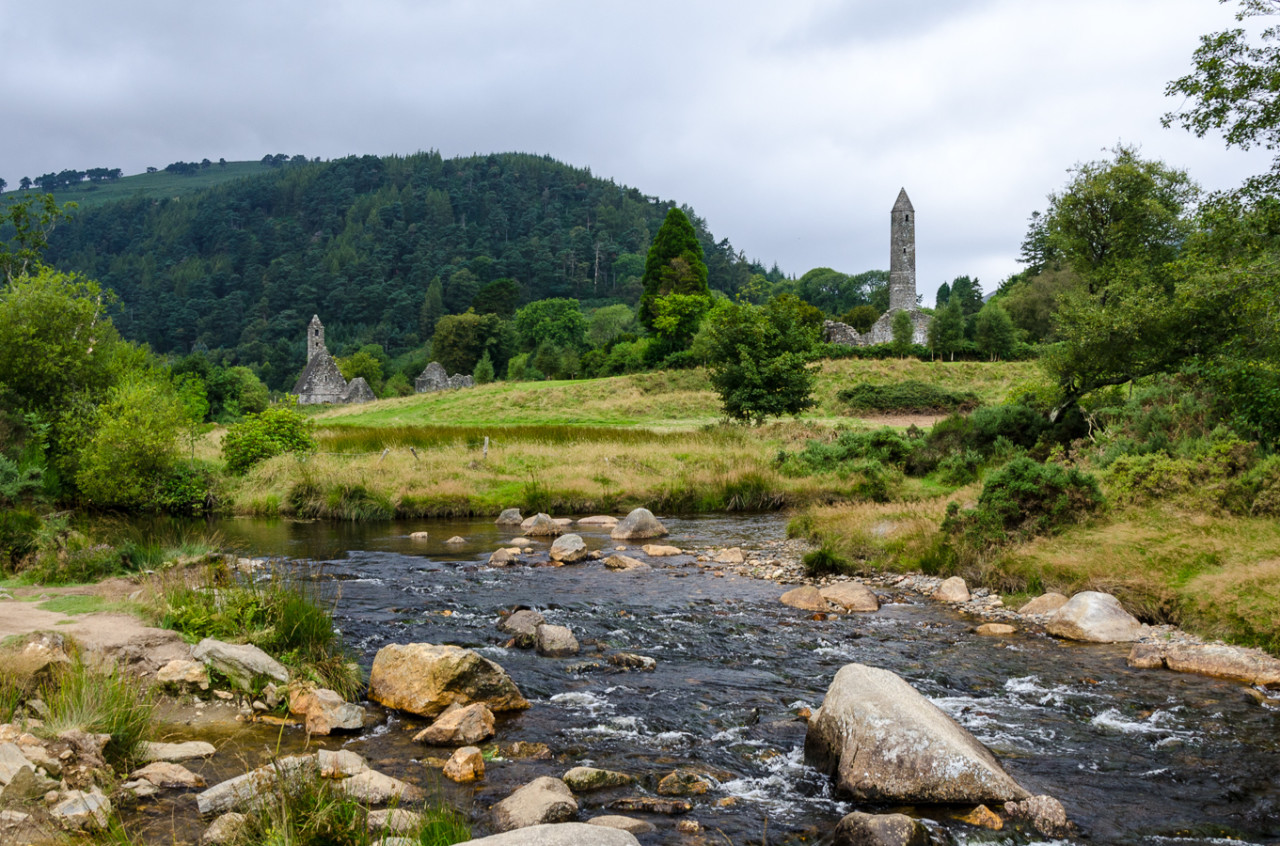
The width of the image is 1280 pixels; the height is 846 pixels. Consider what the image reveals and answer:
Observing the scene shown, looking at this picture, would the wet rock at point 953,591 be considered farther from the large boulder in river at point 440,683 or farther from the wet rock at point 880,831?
the wet rock at point 880,831

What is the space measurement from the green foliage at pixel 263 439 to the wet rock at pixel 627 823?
25622 millimetres

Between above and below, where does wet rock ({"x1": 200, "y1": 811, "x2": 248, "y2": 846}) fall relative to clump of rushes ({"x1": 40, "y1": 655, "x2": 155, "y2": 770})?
below

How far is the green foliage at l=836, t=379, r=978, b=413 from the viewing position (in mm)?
49156

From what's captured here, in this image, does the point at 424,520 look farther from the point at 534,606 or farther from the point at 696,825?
the point at 696,825

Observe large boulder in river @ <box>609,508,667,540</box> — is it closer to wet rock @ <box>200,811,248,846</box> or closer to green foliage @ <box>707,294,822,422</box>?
wet rock @ <box>200,811,248,846</box>

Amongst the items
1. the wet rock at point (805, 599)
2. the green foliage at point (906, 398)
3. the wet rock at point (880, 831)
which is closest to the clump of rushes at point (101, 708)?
the wet rock at point (880, 831)

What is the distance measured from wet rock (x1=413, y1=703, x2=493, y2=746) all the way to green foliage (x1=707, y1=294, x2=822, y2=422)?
98.0ft

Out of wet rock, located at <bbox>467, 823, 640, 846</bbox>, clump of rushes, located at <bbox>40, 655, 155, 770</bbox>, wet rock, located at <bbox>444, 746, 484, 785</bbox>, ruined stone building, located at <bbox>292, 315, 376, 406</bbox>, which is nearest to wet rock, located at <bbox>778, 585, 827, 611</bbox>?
wet rock, located at <bbox>444, 746, 484, 785</bbox>

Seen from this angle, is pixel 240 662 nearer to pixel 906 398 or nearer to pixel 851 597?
pixel 851 597

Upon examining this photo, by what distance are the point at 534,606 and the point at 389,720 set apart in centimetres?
457

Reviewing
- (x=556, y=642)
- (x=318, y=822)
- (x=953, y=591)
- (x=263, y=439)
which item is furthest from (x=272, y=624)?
(x=263, y=439)

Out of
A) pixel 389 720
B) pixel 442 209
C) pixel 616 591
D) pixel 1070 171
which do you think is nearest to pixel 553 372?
pixel 1070 171

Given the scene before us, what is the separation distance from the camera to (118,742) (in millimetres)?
6352

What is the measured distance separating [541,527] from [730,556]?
18.3ft
